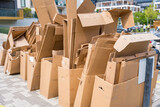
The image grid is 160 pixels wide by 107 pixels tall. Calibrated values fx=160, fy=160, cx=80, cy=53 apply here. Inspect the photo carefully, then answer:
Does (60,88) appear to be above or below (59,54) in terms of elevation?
below

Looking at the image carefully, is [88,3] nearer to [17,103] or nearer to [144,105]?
[144,105]

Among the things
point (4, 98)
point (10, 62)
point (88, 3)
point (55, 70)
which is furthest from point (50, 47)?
point (10, 62)

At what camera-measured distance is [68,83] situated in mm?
2314

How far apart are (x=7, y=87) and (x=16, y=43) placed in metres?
1.40

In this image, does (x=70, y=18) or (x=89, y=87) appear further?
(x=70, y=18)

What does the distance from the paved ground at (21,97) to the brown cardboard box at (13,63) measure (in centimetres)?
47

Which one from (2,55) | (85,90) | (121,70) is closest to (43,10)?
(85,90)

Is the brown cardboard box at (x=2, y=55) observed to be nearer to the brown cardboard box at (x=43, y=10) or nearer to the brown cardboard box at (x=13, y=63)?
the brown cardboard box at (x=13, y=63)

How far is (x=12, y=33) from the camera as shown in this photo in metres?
4.42

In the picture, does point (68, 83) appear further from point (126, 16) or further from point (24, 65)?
point (24, 65)

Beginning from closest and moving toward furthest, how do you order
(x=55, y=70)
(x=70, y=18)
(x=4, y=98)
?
(x=70, y=18)
(x=55, y=70)
(x=4, y=98)

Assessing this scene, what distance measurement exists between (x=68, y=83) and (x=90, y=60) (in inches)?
21.0

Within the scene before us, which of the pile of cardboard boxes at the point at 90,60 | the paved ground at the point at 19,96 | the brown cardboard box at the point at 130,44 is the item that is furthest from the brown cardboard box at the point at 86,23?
the paved ground at the point at 19,96

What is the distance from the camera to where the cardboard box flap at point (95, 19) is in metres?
2.21
